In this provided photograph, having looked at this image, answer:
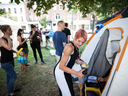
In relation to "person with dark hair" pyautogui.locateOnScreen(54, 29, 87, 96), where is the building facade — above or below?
above

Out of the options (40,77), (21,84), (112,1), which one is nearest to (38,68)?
(40,77)

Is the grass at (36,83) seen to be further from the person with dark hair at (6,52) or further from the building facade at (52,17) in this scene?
the building facade at (52,17)

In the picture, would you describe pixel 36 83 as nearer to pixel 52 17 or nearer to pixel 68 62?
pixel 68 62

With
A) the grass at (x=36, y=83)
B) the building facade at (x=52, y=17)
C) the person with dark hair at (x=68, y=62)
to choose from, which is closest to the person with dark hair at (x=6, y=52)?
the grass at (x=36, y=83)

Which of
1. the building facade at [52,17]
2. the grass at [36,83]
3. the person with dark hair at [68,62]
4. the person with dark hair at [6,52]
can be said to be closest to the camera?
the person with dark hair at [68,62]

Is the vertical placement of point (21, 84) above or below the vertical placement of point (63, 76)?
below

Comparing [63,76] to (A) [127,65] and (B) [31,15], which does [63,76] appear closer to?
(A) [127,65]

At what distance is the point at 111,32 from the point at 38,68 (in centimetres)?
305

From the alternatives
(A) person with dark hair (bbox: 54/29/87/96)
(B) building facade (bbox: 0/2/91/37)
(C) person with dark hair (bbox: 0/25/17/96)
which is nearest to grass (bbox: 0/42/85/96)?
(C) person with dark hair (bbox: 0/25/17/96)

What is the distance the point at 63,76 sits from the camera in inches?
56.7

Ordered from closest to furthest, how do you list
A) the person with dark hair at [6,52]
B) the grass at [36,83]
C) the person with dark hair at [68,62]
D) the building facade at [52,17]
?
the person with dark hair at [68,62]
the person with dark hair at [6,52]
the grass at [36,83]
the building facade at [52,17]

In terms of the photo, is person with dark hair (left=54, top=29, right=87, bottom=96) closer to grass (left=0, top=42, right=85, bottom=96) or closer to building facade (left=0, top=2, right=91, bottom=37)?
grass (left=0, top=42, right=85, bottom=96)

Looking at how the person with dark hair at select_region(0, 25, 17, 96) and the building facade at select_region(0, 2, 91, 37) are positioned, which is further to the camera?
the building facade at select_region(0, 2, 91, 37)

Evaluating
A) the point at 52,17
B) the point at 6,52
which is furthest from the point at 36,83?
the point at 52,17
